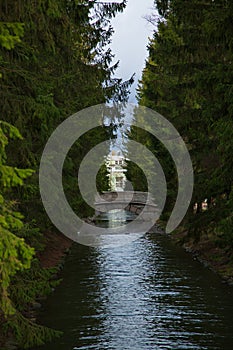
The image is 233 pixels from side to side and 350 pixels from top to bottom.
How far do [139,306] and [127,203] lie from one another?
169 ft

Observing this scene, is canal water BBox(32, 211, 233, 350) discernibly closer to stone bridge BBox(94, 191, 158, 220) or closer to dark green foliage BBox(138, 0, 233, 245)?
dark green foliage BBox(138, 0, 233, 245)

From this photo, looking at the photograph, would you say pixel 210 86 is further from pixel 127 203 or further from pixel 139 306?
pixel 127 203

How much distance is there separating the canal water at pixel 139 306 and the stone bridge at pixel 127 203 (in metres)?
26.1

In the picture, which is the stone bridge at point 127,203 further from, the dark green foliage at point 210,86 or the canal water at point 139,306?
the dark green foliage at point 210,86

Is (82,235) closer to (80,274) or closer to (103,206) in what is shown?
(80,274)

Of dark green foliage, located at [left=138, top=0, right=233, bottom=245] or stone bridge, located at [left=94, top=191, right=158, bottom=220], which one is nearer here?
dark green foliage, located at [left=138, top=0, right=233, bottom=245]

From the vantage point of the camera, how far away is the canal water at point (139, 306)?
11.3m

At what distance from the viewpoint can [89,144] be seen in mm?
29109

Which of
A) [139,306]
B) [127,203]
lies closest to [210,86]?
[139,306]

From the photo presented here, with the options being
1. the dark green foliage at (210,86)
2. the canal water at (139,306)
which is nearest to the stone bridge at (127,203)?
the canal water at (139,306)

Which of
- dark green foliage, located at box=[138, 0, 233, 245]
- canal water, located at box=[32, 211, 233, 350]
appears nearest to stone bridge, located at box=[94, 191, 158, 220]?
canal water, located at box=[32, 211, 233, 350]

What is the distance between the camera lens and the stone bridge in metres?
51.2

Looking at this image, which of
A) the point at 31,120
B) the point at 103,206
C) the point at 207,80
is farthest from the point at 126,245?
the point at 103,206

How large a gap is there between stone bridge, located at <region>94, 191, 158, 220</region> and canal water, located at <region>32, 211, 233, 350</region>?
26141mm
